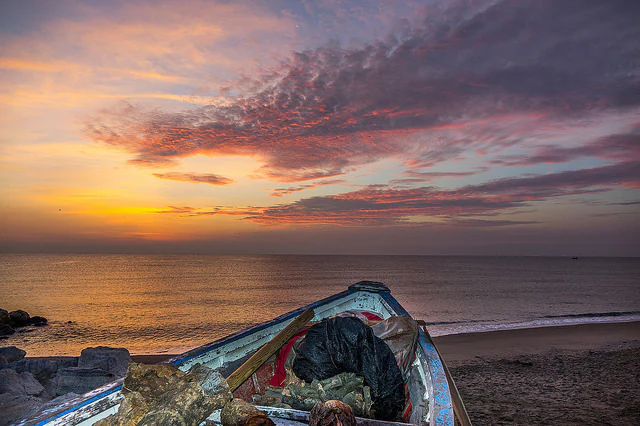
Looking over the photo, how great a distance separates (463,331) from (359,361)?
53.3 feet

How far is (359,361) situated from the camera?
3590 mm

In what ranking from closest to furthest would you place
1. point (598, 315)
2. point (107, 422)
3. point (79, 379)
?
point (107, 422)
point (79, 379)
point (598, 315)

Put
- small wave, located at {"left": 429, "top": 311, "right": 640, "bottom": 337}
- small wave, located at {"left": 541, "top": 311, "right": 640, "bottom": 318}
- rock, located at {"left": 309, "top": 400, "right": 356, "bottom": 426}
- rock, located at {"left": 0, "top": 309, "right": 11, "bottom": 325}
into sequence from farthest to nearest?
1. small wave, located at {"left": 541, "top": 311, "right": 640, "bottom": 318}
2. rock, located at {"left": 0, "top": 309, "right": 11, "bottom": 325}
3. small wave, located at {"left": 429, "top": 311, "right": 640, "bottom": 337}
4. rock, located at {"left": 309, "top": 400, "right": 356, "bottom": 426}

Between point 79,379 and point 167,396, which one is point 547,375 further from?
point 79,379

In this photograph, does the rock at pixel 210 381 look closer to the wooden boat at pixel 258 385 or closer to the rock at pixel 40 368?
the wooden boat at pixel 258 385

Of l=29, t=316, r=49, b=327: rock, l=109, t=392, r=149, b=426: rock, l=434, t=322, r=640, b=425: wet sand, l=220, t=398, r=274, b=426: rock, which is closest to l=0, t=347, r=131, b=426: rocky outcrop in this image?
l=109, t=392, r=149, b=426: rock

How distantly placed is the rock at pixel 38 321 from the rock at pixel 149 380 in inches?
993

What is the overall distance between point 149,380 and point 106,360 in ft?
27.2

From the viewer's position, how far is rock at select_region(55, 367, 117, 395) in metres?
8.46

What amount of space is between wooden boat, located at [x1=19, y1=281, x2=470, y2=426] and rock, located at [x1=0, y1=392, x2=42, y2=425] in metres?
4.75

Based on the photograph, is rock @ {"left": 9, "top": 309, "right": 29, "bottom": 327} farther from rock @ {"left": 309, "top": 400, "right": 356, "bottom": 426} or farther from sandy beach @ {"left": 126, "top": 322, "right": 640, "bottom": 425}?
rock @ {"left": 309, "top": 400, "right": 356, "bottom": 426}

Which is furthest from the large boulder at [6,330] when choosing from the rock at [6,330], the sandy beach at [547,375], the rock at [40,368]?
the rock at [40,368]

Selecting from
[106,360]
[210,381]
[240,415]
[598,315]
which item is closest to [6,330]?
[106,360]

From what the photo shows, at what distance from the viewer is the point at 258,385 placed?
4469 millimetres
